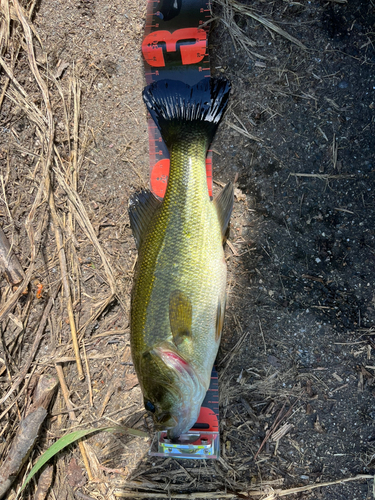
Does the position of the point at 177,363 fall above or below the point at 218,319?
below

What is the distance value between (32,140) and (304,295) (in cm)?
266

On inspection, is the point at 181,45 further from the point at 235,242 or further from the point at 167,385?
the point at 167,385

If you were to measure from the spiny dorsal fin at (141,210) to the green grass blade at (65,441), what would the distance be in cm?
160

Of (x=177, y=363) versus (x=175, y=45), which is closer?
(x=177, y=363)

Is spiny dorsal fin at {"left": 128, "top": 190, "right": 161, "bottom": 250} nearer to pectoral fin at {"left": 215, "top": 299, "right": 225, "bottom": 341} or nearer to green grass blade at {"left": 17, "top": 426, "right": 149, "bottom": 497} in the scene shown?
pectoral fin at {"left": 215, "top": 299, "right": 225, "bottom": 341}

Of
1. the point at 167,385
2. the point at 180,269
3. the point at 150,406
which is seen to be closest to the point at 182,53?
the point at 180,269

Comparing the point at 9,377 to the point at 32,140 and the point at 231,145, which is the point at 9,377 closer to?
the point at 32,140

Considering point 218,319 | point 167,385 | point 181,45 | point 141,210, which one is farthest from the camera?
point 181,45

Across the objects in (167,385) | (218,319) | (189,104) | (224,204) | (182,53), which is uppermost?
(182,53)

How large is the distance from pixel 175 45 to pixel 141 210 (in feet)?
4.54

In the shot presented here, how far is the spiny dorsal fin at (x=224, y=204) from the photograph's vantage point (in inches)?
94.3

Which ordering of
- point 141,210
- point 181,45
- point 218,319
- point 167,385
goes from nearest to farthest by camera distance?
point 167,385, point 218,319, point 141,210, point 181,45

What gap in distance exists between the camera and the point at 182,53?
2.62 metres

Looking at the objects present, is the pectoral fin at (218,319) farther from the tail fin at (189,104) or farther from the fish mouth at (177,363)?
the tail fin at (189,104)
